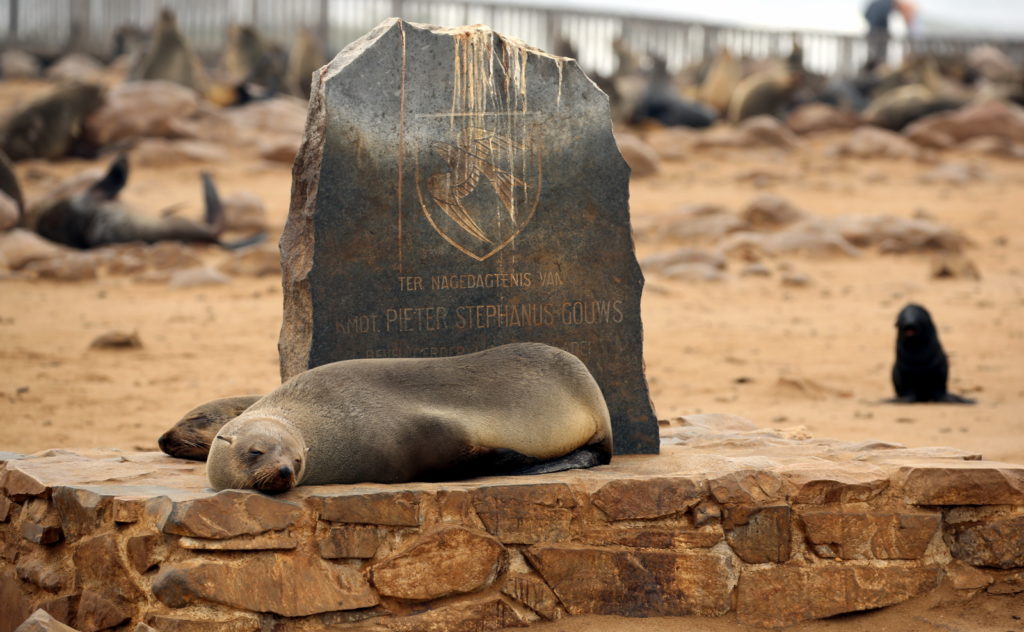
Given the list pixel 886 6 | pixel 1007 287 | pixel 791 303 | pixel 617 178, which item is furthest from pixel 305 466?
pixel 886 6

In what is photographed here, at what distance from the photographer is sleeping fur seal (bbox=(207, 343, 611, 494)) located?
15.7 ft

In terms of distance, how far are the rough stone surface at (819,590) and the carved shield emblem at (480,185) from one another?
6.24ft

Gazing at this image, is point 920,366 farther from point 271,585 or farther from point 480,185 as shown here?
point 271,585

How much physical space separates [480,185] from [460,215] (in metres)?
0.16

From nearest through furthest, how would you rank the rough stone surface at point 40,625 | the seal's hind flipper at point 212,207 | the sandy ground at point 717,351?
the rough stone surface at point 40,625 < the sandy ground at point 717,351 < the seal's hind flipper at point 212,207

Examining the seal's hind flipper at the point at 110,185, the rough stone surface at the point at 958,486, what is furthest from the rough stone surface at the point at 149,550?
the seal's hind flipper at the point at 110,185

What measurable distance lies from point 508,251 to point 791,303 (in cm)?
725

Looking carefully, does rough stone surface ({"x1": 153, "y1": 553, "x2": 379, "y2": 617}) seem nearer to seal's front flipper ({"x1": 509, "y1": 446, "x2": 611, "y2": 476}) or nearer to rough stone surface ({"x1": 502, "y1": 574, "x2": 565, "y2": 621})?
rough stone surface ({"x1": 502, "y1": 574, "x2": 565, "y2": 621})

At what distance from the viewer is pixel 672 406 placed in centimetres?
912

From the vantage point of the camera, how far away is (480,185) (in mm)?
5949

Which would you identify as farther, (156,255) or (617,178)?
(156,255)

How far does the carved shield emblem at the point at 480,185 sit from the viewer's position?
591 cm

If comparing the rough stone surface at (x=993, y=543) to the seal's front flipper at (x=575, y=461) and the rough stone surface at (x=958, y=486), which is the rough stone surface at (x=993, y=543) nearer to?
the rough stone surface at (x=958, y=486)

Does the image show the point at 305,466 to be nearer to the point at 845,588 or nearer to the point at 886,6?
the point at 845,588
